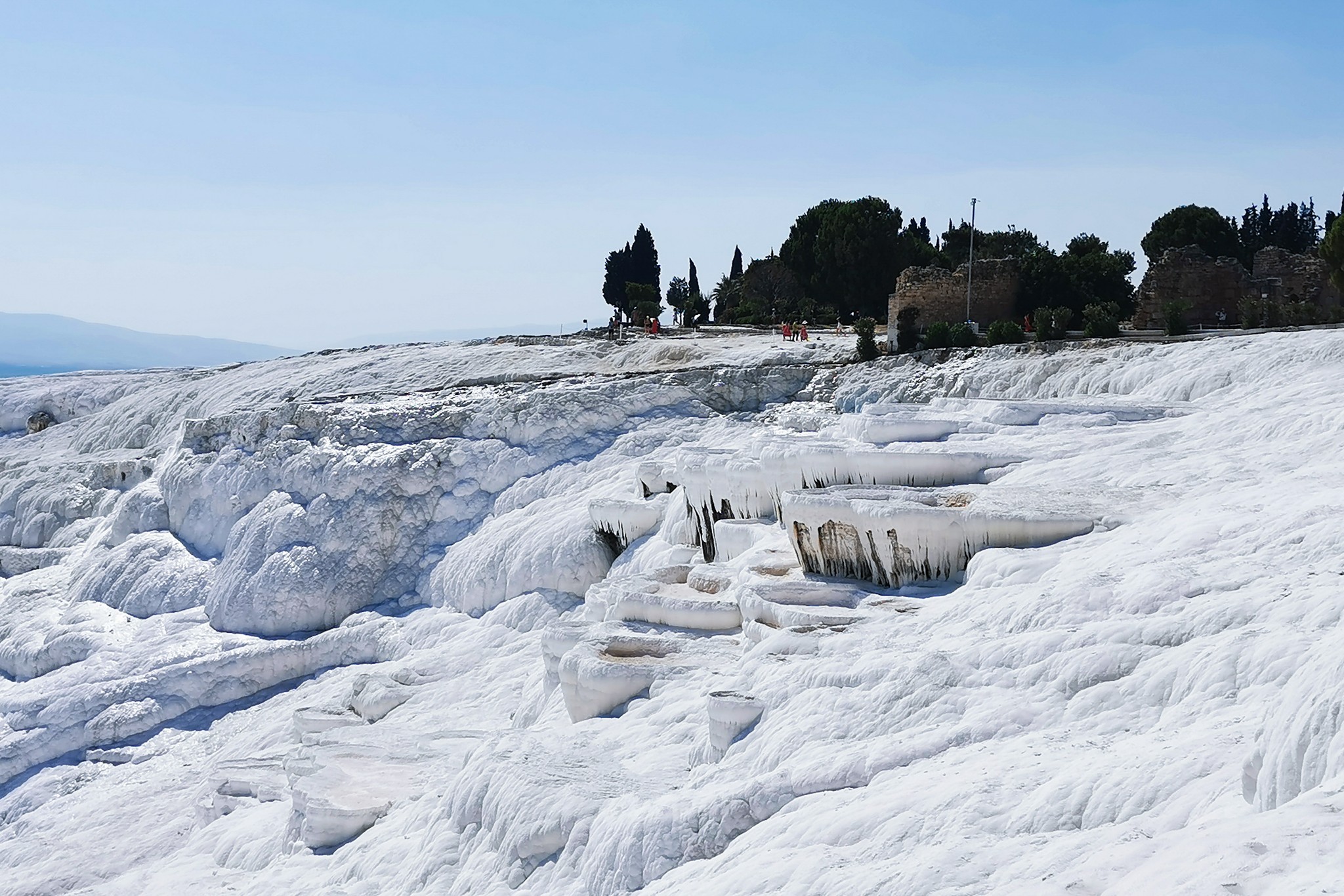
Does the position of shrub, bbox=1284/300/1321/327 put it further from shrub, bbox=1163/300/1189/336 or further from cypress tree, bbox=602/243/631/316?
cypress tree, bbox=602/243/631/316

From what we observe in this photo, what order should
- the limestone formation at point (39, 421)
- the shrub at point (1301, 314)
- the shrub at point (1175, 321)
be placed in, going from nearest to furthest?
the shrub at point (1301, 314)
the shrub at point (1175, 321)
the limestone formation at point (39, 421)

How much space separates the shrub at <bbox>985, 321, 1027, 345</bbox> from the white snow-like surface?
1.26 metres

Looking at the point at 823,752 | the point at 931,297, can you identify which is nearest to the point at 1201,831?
the point at 823,752

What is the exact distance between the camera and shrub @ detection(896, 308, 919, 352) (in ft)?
74.8

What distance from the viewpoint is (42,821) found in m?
14.6

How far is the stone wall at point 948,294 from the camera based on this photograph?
2409 centimetres

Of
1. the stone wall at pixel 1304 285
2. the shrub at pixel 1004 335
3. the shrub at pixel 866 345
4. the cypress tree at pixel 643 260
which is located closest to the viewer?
the shrub at pixel 1004 335

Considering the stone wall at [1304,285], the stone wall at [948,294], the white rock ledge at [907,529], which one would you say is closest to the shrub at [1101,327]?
the stone wall at [948,294]

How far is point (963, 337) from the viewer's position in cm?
2139

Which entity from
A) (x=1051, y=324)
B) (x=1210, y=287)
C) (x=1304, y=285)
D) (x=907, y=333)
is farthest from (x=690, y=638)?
(x=1304, y=285)

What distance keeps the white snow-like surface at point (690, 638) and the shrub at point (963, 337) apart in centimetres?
122

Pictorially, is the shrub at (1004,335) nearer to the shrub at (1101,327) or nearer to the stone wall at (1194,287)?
the shrub at (1101,327)

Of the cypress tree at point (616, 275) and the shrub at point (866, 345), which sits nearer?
the shrub at point (866, 345)

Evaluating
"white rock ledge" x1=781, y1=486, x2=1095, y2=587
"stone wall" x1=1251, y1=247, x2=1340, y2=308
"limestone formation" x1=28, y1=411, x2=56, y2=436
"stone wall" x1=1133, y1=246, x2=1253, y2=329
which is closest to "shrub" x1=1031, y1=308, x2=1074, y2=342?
Answer: "stone wall" x1=1133, y1=246, x2=1253, y2=329
